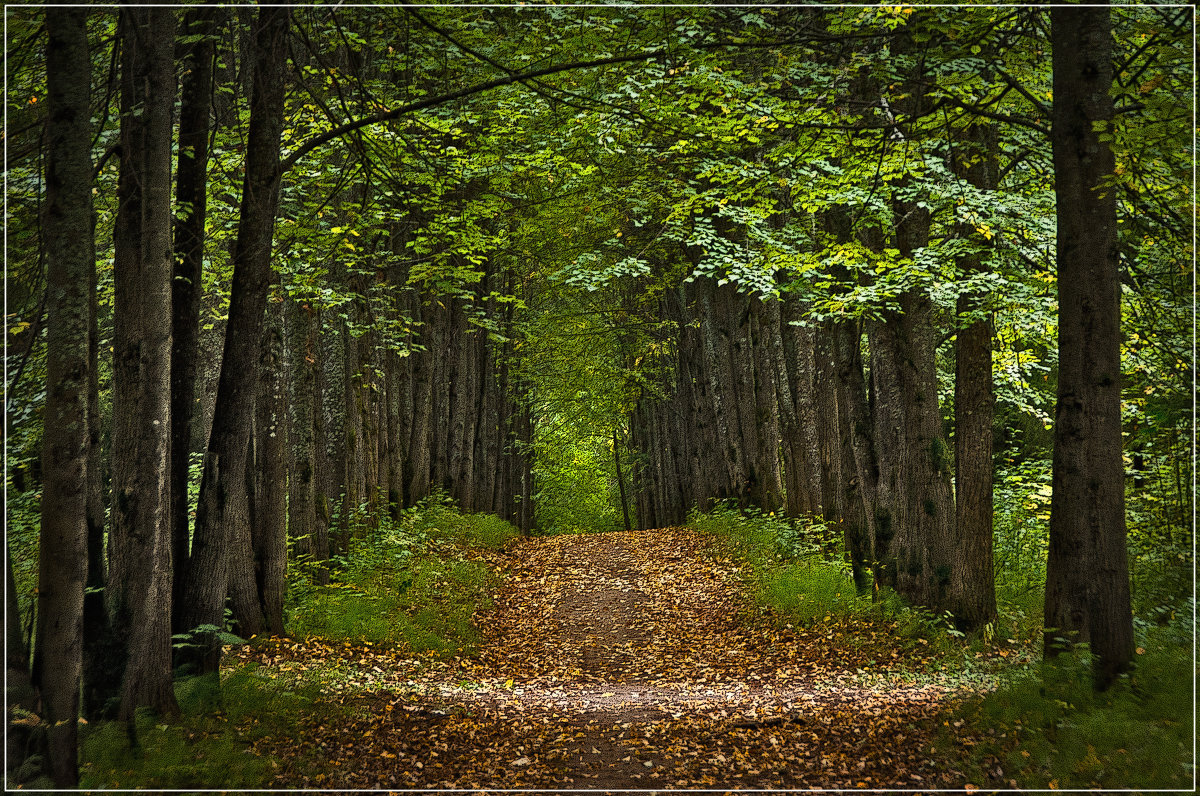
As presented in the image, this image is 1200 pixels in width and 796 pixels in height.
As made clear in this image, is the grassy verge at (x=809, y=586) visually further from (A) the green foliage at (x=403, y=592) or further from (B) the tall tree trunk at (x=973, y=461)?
(A) the green foliage at (x=403, y=592)

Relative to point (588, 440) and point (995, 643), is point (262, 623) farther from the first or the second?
point (588, 440)

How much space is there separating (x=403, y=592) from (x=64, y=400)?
9339mm

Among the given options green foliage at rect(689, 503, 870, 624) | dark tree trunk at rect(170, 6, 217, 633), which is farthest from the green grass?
dark tree trunk at rect(170, 6, 217, 633)

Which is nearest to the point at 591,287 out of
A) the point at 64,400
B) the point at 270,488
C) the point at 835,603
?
the point at 270,488

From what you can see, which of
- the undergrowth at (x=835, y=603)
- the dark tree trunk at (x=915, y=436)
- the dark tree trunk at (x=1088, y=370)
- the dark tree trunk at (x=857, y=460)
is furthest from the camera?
the dark tree trunk at (x=857, y=460)

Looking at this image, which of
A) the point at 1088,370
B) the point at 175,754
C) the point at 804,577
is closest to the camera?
the point at 175,754

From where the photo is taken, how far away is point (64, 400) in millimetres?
4895

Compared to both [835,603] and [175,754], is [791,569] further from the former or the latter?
[175,754]

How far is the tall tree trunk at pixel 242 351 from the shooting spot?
→ 7.78 meters

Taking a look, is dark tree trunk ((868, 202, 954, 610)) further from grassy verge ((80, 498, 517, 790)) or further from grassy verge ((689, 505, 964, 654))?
grassy verge ((80, 498, 517, 790))

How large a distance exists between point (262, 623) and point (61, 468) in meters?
5.71

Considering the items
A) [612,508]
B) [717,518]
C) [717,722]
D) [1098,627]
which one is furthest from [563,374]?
[612,508]

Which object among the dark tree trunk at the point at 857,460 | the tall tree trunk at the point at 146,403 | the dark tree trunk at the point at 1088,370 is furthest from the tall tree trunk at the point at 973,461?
the tall tree trunk at the point at 146,403

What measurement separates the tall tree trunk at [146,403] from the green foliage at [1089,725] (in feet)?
21.1
